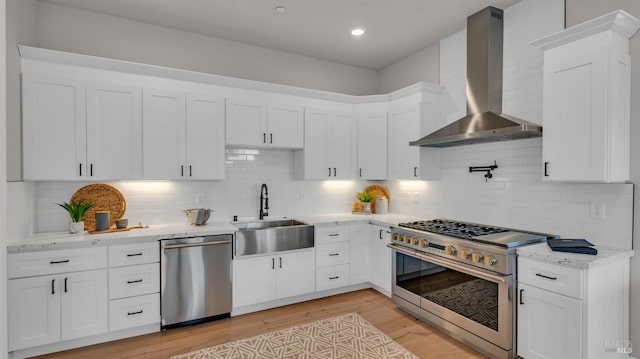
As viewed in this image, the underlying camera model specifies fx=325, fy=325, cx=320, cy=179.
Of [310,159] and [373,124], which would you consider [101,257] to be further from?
[373,124]

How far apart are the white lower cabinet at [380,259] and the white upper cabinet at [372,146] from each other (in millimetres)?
755

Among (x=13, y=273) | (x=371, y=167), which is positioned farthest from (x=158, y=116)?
(x=371, y=167)

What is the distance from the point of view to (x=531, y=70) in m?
3.04

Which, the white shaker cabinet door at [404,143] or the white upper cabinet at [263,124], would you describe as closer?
the white upper cabinet at [263,124]

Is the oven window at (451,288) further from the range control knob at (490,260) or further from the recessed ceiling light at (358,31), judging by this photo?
the recessed ceiling light at (358,31)

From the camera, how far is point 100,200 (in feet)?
11.1

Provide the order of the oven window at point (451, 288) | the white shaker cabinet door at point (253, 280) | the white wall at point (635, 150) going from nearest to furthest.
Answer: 1. the white wall at point (635, 150)
2. the oven window at point (451, 288)
3. the white shaker cabinet door at point (253, 280)

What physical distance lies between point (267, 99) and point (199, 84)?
→ 78 centimetres

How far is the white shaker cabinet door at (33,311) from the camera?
261cm

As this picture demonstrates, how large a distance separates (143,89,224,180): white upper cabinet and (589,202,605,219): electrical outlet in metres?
3.47

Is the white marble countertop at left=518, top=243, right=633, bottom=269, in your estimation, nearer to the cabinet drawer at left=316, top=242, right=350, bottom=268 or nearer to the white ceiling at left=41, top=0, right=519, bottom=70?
the cabinet drawer at left=316, top=242, right=350, bottom=268

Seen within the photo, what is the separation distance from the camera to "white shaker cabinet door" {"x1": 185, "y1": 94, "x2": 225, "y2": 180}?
3514 millimetres

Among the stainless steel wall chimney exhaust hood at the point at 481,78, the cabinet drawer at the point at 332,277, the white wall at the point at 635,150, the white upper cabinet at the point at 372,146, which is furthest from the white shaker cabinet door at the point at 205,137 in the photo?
the white wall at the point at 635,150

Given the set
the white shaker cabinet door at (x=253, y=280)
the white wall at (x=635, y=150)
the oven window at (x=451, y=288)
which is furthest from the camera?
the white shaker cabinet door at (x=253, y=280)
